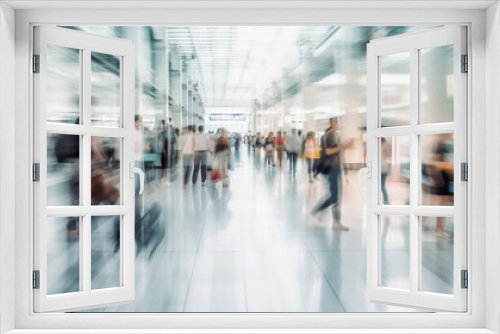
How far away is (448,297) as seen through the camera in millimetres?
2615

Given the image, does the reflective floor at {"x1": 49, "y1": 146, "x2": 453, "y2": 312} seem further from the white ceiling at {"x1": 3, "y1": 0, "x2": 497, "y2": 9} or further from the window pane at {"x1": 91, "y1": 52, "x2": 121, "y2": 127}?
the white ceiling at {"x1": 3, "y1": 0, "x2": 497, "y2": 9}

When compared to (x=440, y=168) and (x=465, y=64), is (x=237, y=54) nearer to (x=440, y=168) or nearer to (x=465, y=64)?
(x=440, y=168)

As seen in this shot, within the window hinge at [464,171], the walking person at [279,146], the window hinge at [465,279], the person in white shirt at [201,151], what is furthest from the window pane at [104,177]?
the walking person at [279,146]

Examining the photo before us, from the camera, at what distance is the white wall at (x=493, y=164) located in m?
2.41

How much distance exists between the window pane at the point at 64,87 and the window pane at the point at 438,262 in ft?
7.96

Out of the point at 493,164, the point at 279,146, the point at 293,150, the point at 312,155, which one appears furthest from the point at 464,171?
the point at 279,146

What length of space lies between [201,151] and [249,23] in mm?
9761

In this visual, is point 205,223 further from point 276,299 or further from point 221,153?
point 221,153

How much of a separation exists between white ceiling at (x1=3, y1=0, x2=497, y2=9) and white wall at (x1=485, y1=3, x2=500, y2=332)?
18 cm

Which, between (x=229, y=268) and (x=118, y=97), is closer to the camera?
(x=118, y=97)

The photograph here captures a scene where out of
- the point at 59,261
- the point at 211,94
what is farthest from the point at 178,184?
the point at 211,94

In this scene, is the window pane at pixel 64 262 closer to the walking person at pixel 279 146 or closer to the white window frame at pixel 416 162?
the white window frame at pixel 416 162

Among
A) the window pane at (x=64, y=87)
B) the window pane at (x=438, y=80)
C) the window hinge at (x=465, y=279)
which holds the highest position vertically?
the window pane at (x=438, y=80)

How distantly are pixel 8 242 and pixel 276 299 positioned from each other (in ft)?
7.61
